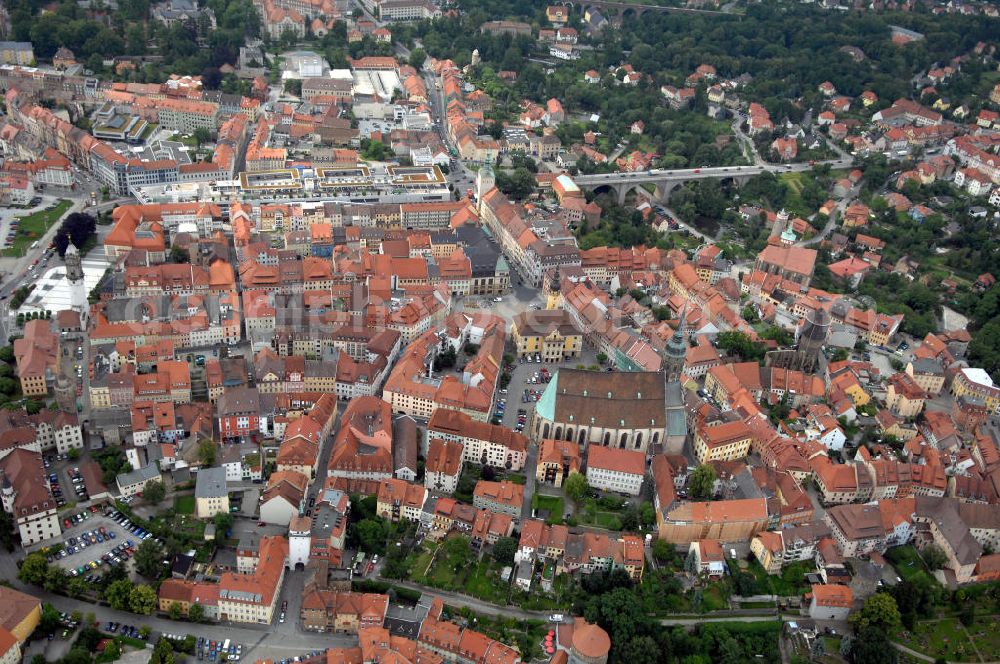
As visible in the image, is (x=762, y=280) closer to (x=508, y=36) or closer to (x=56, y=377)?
(x=56, y=377)

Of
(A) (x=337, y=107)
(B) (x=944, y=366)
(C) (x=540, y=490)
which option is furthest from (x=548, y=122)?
(C) (x=540, y=490)

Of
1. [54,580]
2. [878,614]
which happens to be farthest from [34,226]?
[878,614]

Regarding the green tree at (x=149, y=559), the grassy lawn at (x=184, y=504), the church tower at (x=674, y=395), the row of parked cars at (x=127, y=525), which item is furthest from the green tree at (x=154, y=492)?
the church tower at (x=674, y=395)

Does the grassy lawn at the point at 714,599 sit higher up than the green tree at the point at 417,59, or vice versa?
the green tree at the point at 417,59

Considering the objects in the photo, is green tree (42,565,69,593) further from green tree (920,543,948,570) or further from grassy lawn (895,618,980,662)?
green tree (920,543,948,570)

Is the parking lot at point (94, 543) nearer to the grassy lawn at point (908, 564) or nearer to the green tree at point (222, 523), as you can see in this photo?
the green tree at point (222, 523)

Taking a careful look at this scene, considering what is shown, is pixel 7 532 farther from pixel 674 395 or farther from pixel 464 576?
pixel 674 395

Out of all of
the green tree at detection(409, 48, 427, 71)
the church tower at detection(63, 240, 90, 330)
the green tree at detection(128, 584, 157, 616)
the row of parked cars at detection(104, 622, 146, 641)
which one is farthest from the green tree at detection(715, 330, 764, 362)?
the green tree at detection(409, 48, 427, 71)
